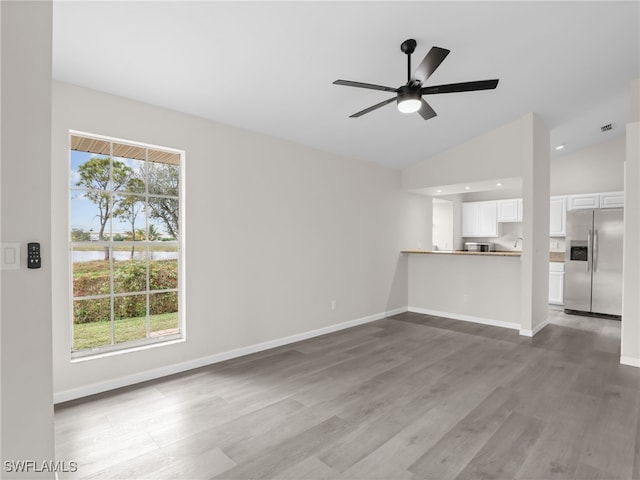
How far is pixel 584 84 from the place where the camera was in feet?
13.2

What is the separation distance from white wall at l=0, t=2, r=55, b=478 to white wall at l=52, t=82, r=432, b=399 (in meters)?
1.46

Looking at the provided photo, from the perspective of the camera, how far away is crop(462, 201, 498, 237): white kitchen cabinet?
757cm

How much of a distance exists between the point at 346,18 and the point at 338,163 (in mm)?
2628

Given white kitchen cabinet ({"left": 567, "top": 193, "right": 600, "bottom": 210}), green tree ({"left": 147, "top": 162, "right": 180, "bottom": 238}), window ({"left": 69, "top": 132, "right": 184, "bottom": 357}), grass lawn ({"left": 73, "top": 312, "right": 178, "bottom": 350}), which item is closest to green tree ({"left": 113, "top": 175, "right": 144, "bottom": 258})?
window ({"left": 69, "top": 132, "right": 184, "bottom": 357})

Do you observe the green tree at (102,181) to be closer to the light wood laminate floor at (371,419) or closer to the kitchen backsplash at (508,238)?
the light wood laminate floor at (371,419)

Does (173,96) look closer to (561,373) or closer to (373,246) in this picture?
(373,246)

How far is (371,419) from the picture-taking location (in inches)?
101

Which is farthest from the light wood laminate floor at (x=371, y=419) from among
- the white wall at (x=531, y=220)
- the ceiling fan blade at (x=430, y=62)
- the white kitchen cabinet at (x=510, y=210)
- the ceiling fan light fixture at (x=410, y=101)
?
the white kitchen cabinet at (x=510, y=210)

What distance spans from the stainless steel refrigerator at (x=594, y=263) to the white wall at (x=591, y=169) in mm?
1023

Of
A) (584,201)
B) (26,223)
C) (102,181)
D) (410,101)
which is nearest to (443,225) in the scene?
(584,201)

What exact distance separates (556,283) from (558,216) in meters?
1.27

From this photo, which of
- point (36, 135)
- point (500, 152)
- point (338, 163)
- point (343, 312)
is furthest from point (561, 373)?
point (36, 135)

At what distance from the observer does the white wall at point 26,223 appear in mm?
1479

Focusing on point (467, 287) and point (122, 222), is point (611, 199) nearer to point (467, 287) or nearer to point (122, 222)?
point (467, 287)
